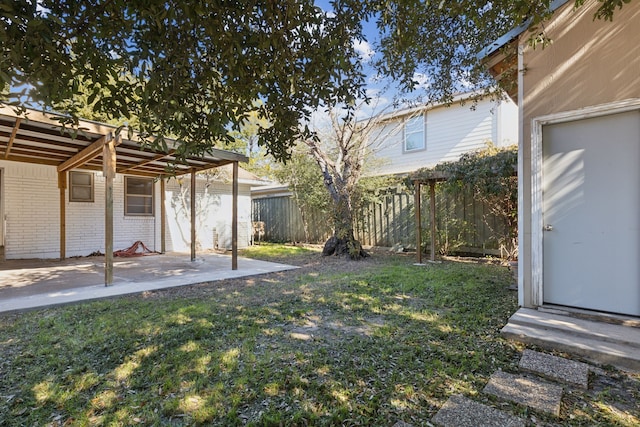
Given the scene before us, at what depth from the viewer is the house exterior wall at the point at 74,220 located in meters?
8.03

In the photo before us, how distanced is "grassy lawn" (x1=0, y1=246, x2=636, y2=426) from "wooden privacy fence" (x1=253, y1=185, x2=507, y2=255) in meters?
3.48

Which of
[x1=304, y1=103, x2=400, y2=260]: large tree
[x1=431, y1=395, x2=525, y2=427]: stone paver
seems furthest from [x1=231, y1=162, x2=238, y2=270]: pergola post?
[x1=431, y1=395, x2=525, y2=427]: stone paver

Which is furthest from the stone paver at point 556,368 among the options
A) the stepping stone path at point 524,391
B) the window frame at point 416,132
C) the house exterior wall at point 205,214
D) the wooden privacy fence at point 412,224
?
the house exterior wall at point 205,214

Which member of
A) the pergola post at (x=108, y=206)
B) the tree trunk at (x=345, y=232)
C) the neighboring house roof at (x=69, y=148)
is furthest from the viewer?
the tree trunk at (x=345, y=232)

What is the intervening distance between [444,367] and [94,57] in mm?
3066

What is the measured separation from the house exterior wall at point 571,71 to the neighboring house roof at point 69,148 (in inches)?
160

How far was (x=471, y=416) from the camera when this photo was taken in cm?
197

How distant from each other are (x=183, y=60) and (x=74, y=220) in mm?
9034

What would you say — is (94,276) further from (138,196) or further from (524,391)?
(524,391)

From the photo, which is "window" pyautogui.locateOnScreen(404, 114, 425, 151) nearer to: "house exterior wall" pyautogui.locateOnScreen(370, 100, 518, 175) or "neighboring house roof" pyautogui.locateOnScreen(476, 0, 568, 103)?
"house exterior wall" pyautogui.locateOnScreen(370, 100, 518, 175)

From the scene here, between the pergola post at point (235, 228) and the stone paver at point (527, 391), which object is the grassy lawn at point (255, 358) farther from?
the pergola post at point (235, 228)

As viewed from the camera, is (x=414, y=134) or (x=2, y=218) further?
(x=414, y=134)

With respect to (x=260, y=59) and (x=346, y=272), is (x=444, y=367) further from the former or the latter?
(x=346, y=272)

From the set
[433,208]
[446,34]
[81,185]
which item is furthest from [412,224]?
[81,185]
